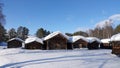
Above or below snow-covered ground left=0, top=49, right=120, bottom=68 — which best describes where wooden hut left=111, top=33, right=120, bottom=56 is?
above

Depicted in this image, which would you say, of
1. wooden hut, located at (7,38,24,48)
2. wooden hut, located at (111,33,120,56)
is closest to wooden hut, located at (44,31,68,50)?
wooden hut, located at (111,33,120,56)

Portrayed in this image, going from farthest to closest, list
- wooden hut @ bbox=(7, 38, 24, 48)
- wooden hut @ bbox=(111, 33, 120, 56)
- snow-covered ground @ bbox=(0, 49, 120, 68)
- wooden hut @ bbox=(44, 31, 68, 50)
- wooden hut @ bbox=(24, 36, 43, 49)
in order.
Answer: wooden hut @ bbox=(7, 38, 24, 48)
wooden hut @ bbox=(24, 36, 43, 49)
wooden hut @ bbox=(44, 31, 68, 50)
wooden hut @ bbox=(111, 33, 120, 56)
snow-covered ground @ bbox=(0, 49, 120, 68)

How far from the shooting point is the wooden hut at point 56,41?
178 feet

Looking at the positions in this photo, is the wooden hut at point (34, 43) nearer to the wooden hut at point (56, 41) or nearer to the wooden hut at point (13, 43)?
the wooden hut at point (56, 41)

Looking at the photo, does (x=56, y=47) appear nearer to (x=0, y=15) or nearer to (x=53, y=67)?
(x=0, y=15)

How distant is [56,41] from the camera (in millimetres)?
54750

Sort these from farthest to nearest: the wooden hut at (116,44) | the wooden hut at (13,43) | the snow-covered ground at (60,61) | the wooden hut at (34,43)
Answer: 1. the wooden hut at (13,43)
2. the wooden hut at (34,43)
3. the wooden hut at (116,44)
4. the snow-covered ground at (60,61)

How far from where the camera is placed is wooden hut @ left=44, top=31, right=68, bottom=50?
178 feet

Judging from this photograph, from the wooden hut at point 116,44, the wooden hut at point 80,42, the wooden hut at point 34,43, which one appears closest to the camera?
the wooden hut at point 116,44

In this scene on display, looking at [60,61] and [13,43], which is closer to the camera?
[60,61]

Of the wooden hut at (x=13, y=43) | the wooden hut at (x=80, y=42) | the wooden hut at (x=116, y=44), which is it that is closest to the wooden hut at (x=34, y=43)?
the wooden hut at (x=80, y=42)

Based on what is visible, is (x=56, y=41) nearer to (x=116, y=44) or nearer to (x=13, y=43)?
(x=116, y=44)

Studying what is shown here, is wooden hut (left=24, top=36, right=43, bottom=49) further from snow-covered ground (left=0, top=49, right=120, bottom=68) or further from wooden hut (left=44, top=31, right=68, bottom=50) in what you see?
snow-covered ground (left=0, top=49, right=120, bottom=68)

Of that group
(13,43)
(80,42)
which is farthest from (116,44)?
(13,43)
